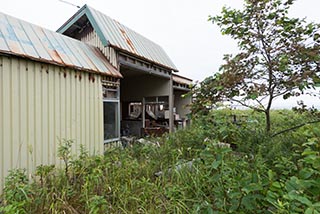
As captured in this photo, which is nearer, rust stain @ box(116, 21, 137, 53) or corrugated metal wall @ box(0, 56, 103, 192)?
corrugated metal wall @ box(0, 56, 103, 192)

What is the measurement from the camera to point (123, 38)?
6.62m

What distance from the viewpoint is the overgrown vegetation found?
5.25ft

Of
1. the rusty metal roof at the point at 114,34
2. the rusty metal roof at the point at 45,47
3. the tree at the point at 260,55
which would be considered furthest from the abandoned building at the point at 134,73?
the tree at the point at 260,55

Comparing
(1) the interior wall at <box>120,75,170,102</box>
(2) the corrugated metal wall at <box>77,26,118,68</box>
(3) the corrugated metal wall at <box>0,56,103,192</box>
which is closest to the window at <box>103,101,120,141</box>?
(3) the corrugated metal wall at <box>0,56,103,192</box>

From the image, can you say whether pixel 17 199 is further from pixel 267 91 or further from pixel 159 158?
pixel 267 91

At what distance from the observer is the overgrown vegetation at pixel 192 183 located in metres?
1.60

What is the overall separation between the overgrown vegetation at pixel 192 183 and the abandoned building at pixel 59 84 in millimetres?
697

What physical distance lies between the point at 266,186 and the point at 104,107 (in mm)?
4626

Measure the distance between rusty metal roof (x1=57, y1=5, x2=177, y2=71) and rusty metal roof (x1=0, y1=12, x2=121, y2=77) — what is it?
0.71 m

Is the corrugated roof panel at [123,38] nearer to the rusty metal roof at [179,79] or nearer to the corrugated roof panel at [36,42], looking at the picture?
the rusty metal roof at [179,79]

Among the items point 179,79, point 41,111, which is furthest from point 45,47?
point 179,79

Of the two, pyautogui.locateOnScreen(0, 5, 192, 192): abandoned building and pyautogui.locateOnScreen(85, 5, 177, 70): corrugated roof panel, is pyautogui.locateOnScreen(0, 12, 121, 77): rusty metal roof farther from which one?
pyautogui.locateOnScreen(85, 5, 177, 70): corrugated roof panel

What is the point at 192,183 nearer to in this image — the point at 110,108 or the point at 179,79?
the point at 110,108

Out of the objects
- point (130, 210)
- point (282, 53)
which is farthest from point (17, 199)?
point (282, 53)
